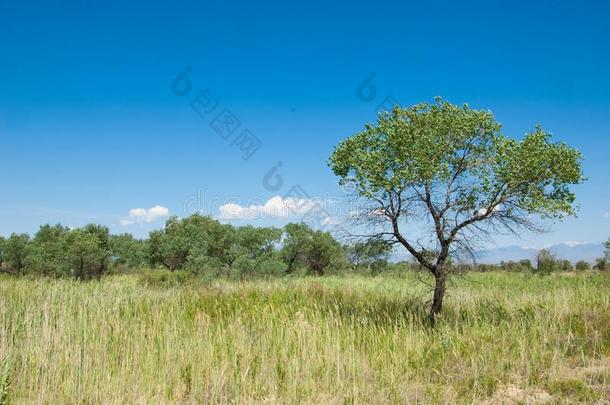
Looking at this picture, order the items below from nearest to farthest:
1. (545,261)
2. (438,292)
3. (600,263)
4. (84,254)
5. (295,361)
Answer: (295,361), (438,292), (84,254), (545,261), (600,263)

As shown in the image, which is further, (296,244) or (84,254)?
(296,244)

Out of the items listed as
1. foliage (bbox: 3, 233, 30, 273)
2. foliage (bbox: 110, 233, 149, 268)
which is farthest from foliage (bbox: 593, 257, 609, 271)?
foliage (bbox: 3, 233, 30, 273)

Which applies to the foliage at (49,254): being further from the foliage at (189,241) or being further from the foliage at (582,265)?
the foliage at (582,265)

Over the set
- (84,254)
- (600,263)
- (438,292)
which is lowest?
(600,263)

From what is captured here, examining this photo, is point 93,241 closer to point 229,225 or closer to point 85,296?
Result: point 229,225

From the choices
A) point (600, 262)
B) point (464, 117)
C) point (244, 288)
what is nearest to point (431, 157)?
point (464, 117)

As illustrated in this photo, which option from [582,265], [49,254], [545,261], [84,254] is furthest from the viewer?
[582,265]

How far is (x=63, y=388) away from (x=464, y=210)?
11.0 metres

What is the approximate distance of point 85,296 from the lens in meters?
13.6

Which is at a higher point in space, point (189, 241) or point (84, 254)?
point (189, 241)

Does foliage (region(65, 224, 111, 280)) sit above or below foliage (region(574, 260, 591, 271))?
above

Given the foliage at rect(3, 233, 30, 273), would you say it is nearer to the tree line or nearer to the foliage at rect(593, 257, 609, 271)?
the tree line

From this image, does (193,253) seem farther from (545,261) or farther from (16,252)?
(545,261)

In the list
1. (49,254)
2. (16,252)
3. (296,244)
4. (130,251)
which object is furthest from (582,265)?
(16,252)
